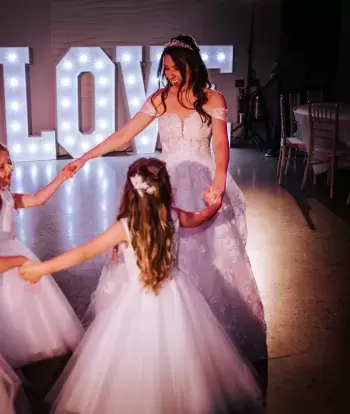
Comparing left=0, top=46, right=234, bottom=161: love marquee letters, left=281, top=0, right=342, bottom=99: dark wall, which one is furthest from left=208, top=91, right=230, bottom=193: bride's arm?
left=281, top=0, right=342, bottom=99: dark wall

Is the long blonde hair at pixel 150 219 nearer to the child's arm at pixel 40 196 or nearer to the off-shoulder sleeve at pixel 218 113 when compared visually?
the child's arm at pixel 40 196

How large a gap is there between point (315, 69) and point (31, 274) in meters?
8.20

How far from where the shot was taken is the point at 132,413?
235cm

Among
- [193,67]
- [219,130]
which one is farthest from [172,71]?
[219,130]

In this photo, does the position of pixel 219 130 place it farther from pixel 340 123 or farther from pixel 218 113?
pixel 340 123

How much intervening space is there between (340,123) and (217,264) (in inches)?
147

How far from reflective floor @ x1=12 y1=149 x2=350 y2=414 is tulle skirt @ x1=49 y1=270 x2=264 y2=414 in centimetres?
43

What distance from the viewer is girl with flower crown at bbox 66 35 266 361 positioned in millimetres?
3113

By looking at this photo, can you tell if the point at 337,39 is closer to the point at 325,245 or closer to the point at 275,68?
the point at 275,68

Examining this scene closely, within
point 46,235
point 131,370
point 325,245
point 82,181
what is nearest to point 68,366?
point 131,370

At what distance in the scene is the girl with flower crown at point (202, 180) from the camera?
311 cm

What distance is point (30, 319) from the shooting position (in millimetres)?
2967

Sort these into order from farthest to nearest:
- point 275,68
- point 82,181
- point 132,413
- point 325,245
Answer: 1. point 275,68
2. point 82,181
3. point 325,245
4. point 132,413

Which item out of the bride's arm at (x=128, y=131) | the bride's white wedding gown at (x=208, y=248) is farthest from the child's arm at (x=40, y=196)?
the bride's white wedding gown at (x=208, y=248)
